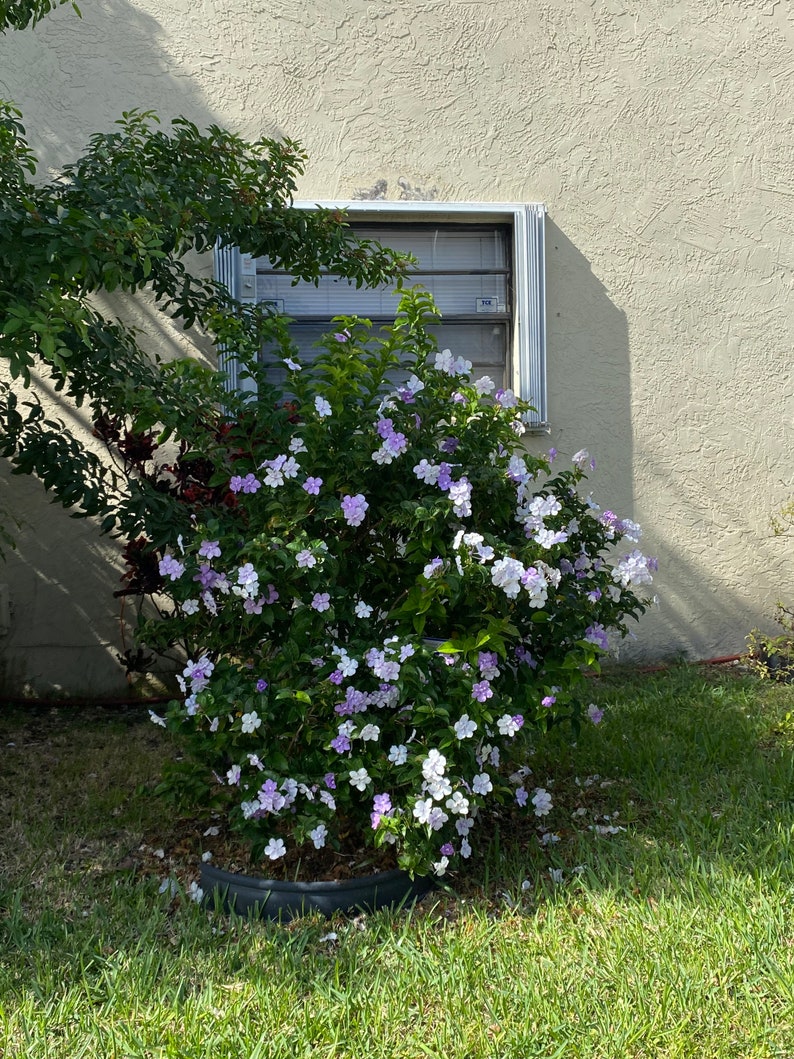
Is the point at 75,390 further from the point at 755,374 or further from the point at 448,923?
the point at 755,374

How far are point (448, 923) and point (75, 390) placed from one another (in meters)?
2.02

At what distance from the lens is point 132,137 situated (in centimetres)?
351

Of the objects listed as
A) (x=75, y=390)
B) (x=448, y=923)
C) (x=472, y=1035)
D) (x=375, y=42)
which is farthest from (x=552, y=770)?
(x=375, y=42)

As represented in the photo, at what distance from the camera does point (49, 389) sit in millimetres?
4621

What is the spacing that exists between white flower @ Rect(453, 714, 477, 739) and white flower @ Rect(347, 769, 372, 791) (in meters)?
0.26

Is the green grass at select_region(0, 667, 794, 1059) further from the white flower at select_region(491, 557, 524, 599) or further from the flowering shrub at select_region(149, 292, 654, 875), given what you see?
the white flower at select_region(491, 557, 524, 599)

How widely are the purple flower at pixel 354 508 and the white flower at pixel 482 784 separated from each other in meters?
0.76

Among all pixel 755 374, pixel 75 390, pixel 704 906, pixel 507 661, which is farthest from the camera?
pixel 755 374

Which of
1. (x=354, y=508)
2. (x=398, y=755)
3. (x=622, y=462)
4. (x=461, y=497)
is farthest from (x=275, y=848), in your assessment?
(x=622, y=462)

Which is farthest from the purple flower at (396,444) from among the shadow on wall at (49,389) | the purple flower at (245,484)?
the shadow on wall at (49,389)

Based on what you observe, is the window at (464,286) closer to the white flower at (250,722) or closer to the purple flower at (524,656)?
the purple flower at (524,656)

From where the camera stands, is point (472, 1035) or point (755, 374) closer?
point (472, 1035)

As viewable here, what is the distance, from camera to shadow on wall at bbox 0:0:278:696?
4.55m

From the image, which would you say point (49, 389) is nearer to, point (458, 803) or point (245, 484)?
point (245, 484)
